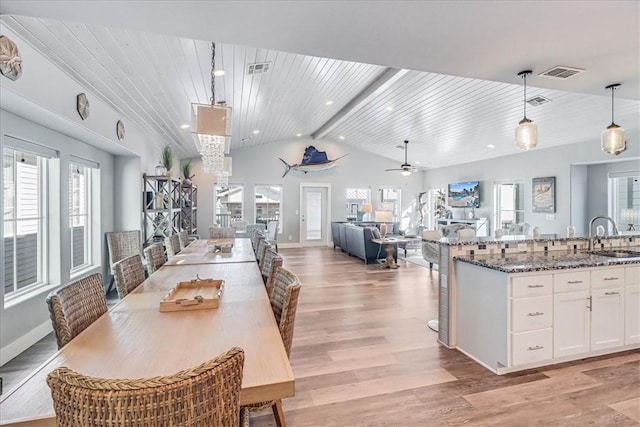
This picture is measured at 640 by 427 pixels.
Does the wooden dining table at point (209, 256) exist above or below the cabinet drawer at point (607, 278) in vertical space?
above

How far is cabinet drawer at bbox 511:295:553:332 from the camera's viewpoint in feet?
8.29

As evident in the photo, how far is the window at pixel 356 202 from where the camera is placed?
35.7 ft

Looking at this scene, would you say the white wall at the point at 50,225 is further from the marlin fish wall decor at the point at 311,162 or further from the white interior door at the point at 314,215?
the white interior door at the point at 314,215

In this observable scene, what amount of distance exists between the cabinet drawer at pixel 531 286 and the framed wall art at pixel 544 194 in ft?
18.1

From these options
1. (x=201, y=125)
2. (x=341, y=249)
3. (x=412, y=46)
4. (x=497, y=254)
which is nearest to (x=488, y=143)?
(x=341, y=249)

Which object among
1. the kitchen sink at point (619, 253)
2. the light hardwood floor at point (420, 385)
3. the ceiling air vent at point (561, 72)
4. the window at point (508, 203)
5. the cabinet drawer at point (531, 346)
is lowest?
the light hardwood floor at point (420, 385)

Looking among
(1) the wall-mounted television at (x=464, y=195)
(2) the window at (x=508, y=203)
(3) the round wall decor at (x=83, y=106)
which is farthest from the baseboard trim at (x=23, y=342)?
(1) the wall-mounted television at (x=464, y=195)

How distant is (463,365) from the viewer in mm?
2719

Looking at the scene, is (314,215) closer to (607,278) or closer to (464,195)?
(464,195)

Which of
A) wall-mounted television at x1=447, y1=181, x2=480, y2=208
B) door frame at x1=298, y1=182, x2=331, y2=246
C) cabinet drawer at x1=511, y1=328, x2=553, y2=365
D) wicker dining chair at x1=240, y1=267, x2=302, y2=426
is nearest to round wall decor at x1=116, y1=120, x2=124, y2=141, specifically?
wicker dining chair at x1=240, y1=267, x2=302, y2=426

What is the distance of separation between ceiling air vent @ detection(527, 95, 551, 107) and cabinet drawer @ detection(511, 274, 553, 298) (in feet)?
11.7

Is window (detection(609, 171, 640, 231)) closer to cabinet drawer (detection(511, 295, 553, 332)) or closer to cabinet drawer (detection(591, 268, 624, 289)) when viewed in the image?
cabinet drawer (detection(591, 268, 624, 289))

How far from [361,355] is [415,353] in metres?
0.49

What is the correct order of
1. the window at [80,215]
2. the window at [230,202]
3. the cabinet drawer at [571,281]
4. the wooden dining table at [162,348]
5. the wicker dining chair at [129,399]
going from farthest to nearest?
the window at [230,202] → the window at [80,215] → the cabinet drawer at [571,281] → the wooden dining table at [162,348] → the wicker dining chair at [129,399]
